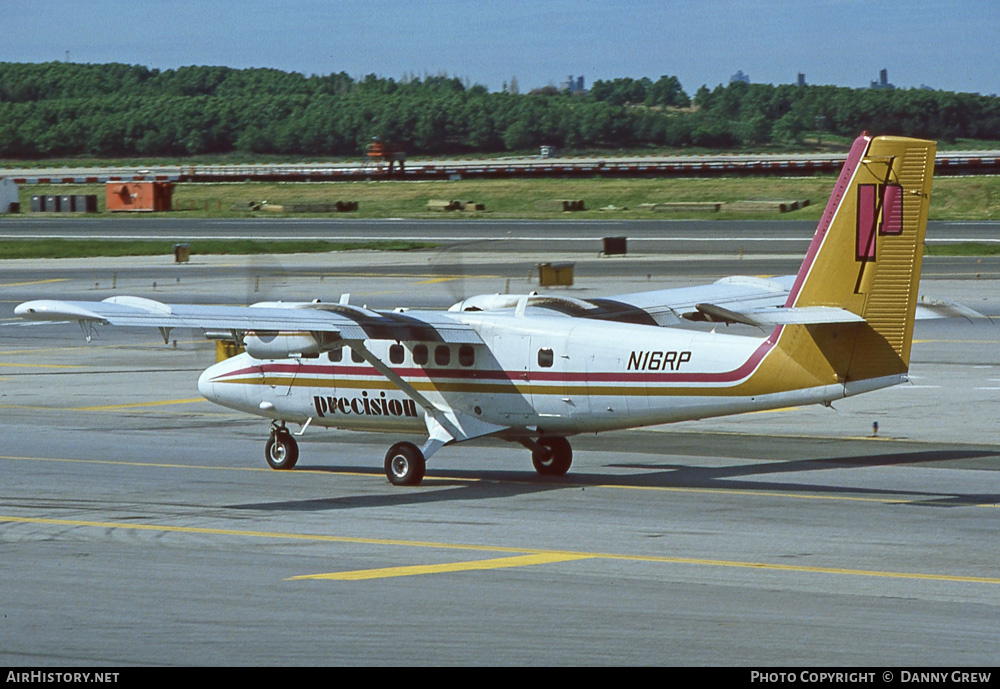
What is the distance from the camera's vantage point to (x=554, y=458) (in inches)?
995

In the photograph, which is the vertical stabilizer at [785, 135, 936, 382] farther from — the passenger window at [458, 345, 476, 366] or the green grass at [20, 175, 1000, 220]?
the green grass at [20, 175, 1000, 220]

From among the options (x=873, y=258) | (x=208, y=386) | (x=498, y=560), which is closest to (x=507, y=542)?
(x=498, y=560)

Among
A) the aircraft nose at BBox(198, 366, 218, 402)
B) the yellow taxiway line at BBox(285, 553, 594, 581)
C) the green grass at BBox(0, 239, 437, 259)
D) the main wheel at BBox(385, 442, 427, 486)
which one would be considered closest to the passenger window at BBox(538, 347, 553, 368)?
the main wheel at BBox(385, 442, 427, 486)

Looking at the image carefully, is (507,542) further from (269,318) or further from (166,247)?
(166,247)

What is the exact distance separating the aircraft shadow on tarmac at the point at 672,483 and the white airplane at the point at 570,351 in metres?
0.71

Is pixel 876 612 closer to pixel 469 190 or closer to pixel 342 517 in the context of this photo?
pixel 342 517

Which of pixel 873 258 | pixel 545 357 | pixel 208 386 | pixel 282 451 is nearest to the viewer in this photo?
pixel 873 258

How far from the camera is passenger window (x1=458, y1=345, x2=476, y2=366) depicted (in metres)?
24.6

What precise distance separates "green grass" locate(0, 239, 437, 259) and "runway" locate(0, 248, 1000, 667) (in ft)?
165

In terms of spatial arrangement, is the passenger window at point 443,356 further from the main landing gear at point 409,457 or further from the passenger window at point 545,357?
the passenger window at point 545,357

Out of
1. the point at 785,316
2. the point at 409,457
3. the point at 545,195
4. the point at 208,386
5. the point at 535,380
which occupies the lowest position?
the point at 409,457

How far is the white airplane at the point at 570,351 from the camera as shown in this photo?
21.9 metres

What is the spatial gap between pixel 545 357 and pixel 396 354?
9.32 feet

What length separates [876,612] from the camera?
14922 mm
